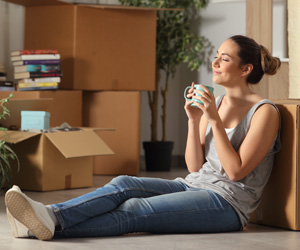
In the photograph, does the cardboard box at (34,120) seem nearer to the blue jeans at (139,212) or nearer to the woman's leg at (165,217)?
the blue jeans at (139,212)

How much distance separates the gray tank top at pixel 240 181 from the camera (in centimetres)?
219

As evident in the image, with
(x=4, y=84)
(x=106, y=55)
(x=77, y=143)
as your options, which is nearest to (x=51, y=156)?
(x=77, y=143)

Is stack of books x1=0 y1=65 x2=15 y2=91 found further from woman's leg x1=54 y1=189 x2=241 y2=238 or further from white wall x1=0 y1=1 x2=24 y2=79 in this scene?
woman's leg x1=54 y1=189 x2=241 y2=238

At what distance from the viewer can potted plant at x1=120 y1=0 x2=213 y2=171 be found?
4.96 metres

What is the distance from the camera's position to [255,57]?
2.31 m

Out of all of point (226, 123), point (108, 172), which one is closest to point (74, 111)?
point (108, 172)

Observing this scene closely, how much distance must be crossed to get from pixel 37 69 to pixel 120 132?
0.79 m

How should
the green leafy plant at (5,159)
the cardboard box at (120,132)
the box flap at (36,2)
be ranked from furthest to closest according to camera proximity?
the cardboard box at (120,132), the box flap at (36,2), the green leafy plant at (5,159)

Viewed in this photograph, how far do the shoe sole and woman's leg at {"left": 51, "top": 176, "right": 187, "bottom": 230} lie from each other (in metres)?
0.07

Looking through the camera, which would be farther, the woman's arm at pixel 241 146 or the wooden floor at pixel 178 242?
the woman's arm at pixel 241 146

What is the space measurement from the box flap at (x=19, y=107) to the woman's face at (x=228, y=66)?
1.64 m

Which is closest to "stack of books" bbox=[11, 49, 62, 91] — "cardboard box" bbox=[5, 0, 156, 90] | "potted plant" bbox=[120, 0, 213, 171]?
"cardboard box" bbox=[5, 0, 156, 90]

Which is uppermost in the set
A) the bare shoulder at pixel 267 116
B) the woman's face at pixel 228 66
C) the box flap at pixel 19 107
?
the woman's face at pixel 228 66

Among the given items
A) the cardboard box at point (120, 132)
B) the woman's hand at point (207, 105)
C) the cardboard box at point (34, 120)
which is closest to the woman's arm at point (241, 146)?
the woman's hand at point (207, 105)
